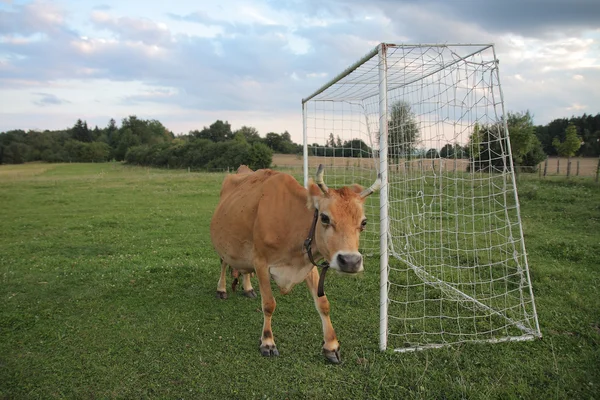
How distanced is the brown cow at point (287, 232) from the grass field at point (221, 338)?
57 centimetres

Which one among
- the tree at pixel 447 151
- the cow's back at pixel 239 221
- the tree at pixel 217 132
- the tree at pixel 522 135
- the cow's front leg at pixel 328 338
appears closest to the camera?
the cow's front leg at pixel 328 338

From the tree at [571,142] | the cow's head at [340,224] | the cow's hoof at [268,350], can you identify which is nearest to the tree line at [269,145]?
the tree at [571,142]

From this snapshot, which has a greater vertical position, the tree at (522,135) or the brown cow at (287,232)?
the tree at (522,135)

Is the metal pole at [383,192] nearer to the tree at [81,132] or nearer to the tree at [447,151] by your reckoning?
the tree at [447,151]

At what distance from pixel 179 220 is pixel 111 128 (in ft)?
450

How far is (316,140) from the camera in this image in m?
8.62

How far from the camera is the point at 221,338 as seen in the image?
5137mm

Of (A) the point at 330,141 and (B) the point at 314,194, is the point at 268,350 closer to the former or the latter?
(B) the point at 314,194

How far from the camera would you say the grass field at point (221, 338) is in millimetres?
4012

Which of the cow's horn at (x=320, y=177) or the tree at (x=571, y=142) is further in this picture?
the tree at (x=571, y=142)

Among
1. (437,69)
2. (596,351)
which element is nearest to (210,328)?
(596,351)

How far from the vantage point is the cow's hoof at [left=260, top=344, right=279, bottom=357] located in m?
4.69

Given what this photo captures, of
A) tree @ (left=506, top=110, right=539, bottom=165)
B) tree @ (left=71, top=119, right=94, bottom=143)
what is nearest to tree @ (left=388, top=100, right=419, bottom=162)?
tree @ (left=506, top=110, right=539, bottom=165)

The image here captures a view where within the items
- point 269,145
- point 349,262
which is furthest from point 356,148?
point 269,145
